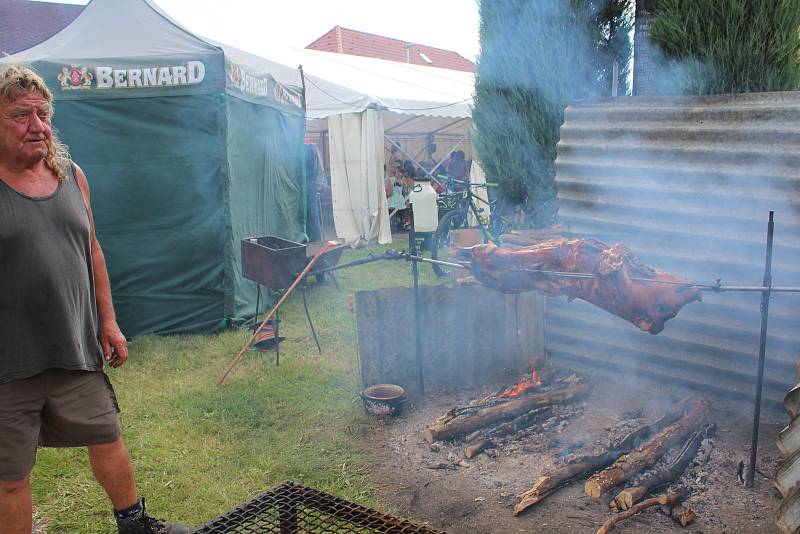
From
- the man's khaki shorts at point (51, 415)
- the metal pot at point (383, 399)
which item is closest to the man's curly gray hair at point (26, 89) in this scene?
the man's khaki shorts at point (51, 415)

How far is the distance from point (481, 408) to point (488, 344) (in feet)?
2.72

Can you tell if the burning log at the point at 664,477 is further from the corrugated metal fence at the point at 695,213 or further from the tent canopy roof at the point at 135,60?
the tent canopy roof at the point at 135,60

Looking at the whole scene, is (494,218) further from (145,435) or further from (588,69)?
(145,435)

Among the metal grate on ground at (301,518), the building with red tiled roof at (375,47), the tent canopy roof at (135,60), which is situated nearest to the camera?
the metal grate on ground at (301,518)

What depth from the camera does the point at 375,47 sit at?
90.9 feet

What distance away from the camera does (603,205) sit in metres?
5.03

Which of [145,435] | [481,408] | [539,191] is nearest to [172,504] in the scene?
[145,435]

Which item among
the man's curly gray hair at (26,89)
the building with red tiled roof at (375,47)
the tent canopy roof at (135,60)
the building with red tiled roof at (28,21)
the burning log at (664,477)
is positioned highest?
the building with red tiled roof at (28,21)

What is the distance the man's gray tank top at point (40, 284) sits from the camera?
8.89 ft

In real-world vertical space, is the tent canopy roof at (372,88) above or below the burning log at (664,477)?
above

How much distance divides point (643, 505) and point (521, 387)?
1.54m

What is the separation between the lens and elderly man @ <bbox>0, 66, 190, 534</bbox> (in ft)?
8.91

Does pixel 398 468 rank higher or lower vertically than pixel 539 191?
lower

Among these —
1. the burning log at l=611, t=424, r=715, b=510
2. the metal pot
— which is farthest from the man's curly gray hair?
the burning log at l=611, t=424, r=715, b=510
